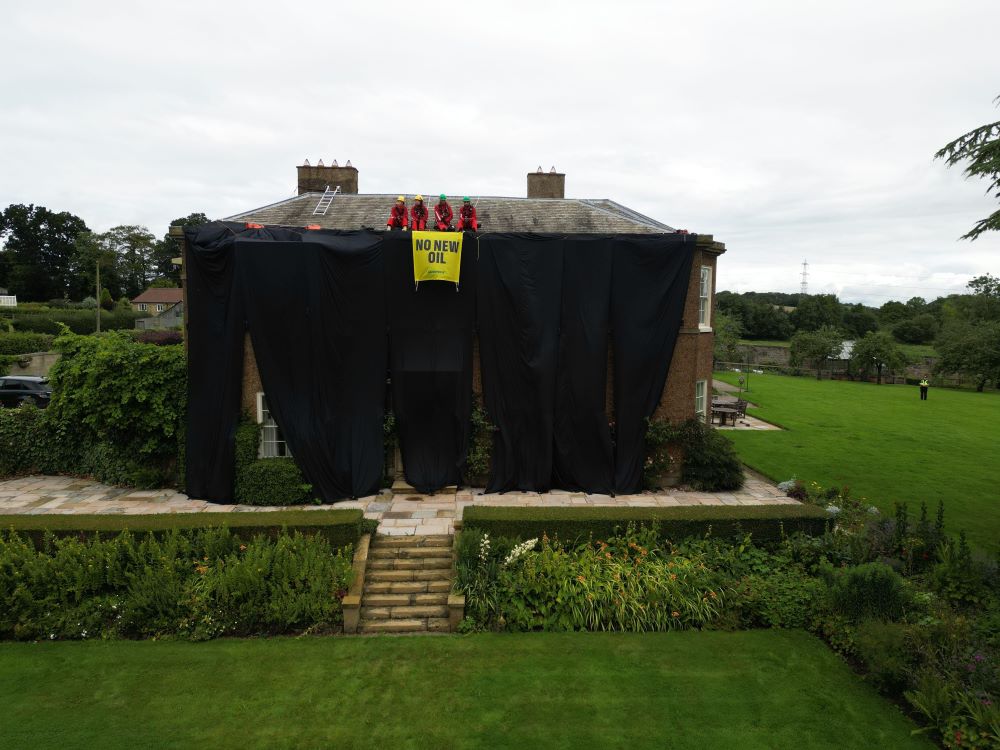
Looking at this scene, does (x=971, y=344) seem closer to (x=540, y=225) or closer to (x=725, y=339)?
(x=725, y=339)

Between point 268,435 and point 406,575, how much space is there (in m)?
6.62

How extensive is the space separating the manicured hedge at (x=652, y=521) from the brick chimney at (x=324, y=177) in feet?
48.5

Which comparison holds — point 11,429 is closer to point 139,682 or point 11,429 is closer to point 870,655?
point 139,682

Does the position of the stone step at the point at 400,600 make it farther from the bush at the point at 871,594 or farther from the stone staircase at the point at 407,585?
the bush at the point at 871,594

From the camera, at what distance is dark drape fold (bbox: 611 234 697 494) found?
16469 millimetres

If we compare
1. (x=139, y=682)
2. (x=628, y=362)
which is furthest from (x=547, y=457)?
(x=139, y=682)

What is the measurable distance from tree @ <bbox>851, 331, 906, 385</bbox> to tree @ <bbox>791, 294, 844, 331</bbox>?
111ft

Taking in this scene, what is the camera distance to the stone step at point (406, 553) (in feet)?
41.7

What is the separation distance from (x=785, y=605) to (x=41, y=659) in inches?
525

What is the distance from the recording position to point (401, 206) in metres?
16.8

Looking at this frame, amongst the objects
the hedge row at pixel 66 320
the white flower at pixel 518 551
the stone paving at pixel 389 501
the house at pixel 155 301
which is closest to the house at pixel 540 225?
the stone paving at pixel 389 501

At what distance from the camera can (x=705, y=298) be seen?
18.4 metres

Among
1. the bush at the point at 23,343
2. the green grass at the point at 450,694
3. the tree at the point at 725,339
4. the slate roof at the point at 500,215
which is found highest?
the slate roof at the point at 500,215

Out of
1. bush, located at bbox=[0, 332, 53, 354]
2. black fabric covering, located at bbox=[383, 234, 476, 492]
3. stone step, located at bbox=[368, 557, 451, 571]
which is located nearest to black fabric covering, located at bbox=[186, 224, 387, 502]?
black fabric covering, located at bbox=[383, 234, 476, 492]
